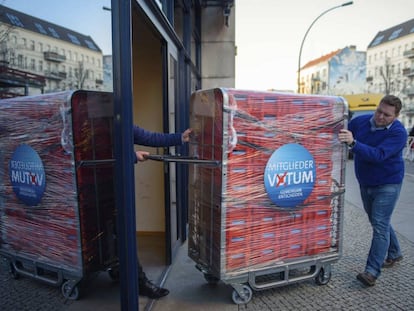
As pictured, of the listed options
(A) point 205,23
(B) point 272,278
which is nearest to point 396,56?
(A) point 205,23

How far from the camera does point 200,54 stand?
25.8 ft

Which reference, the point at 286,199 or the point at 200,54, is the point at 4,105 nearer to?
the point at 286,199

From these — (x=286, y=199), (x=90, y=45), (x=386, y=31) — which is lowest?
(x=286, y=199)

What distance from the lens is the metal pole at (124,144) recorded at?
7.36 feet

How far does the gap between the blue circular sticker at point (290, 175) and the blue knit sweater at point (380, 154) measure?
566 mm

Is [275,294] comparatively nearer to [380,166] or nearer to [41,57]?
[380,166]

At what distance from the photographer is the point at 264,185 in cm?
309

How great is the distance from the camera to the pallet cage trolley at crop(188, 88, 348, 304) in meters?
2.95

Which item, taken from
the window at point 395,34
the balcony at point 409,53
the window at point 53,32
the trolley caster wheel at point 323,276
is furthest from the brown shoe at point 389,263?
the window at point 395,34

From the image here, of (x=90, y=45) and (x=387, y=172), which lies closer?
(x=90, y=45)

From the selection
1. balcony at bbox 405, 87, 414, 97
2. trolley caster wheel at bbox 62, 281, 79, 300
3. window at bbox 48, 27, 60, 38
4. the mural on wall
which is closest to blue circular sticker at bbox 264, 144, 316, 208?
trolley caster wheel at bbox 62, 281, 79, 300

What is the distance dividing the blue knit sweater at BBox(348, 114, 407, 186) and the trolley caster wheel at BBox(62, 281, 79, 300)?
267 cm

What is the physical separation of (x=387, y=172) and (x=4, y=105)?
332cm

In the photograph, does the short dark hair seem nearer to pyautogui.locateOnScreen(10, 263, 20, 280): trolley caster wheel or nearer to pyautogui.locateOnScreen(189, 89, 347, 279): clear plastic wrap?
pyautogui.locateOnScreen(189, 89, 347, 279): clear plastic wrap
